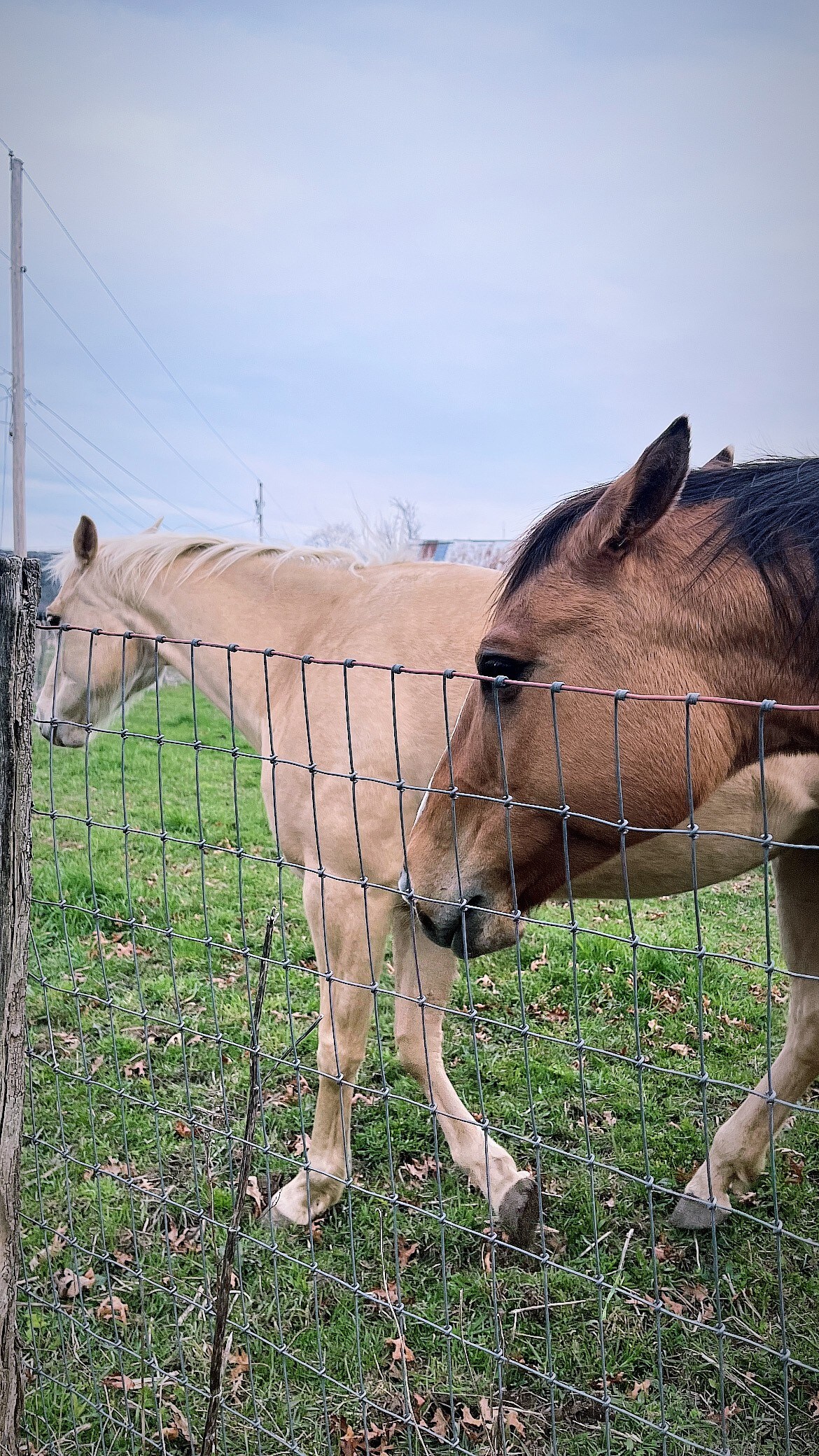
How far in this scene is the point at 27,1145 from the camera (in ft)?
10.5

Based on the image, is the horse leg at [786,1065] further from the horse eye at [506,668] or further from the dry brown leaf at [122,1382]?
the dry brown leaf at [122,1382]

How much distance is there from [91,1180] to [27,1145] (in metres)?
0.30

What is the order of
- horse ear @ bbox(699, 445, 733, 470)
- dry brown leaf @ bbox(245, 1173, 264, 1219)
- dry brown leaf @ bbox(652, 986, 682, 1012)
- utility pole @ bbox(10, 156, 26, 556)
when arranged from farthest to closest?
1. utility pole @ bbox(10, 156, 26, 556)
2. dry brown leaf @ bbox(652, 986, 682, 1012)
3. dry brown leaf @ bbox(245, 1173, 264, 1219)
4. horse ear @ bbox(699, 445, 733, 470)

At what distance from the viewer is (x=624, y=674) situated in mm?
1962

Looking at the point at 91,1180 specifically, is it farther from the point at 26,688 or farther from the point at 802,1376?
the point at 802,1376

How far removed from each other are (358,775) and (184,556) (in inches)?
74.3

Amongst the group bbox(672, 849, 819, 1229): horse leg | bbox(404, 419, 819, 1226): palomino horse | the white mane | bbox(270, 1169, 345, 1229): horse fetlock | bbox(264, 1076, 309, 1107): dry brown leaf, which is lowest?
bbox(264, 1076, 309, 1107): dry brown leaf

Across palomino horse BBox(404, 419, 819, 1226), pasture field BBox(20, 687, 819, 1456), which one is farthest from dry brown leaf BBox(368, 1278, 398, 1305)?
palomino horse BBox(404, 419, 819, 1226)

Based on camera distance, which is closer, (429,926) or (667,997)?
(429,926)

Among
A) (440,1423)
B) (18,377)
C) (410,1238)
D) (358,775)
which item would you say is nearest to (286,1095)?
(410,1238)

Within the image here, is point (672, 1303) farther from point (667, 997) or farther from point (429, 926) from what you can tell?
point (667, 997)

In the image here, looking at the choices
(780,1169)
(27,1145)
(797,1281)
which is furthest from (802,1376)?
(27,1145)

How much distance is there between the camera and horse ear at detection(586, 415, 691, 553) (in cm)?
178

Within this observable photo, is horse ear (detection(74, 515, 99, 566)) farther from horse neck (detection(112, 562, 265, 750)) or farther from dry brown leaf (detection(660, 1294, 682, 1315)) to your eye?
dry brown leaf (detection(660, 1294, 682, 1315))
